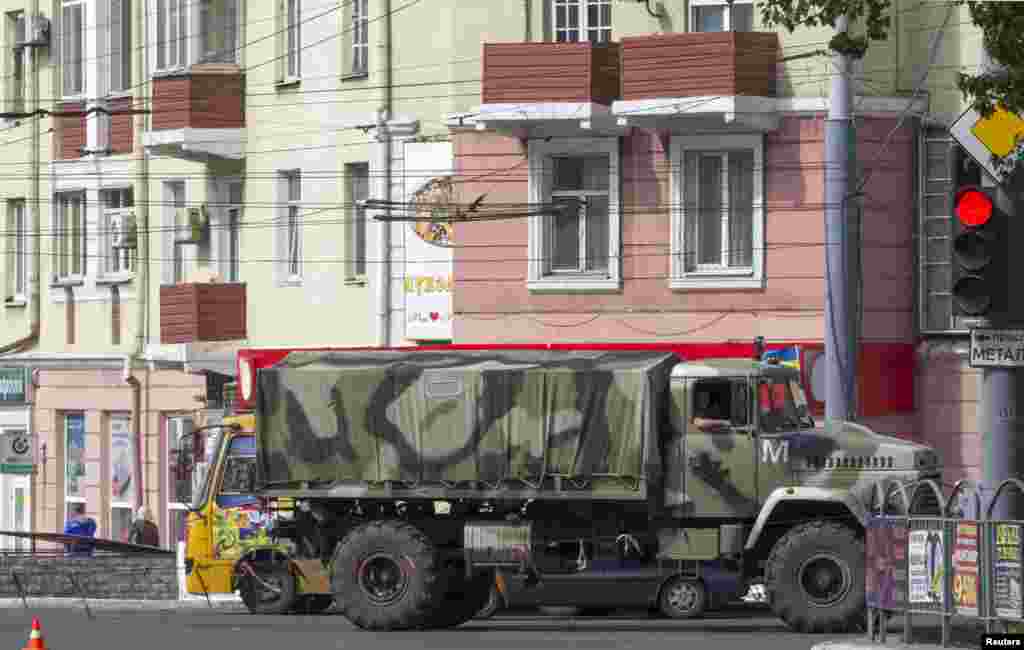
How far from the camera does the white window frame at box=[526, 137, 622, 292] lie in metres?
38.7

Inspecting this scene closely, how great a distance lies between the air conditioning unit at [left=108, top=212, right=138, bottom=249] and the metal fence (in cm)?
2563

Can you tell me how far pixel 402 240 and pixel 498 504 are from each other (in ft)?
44.7

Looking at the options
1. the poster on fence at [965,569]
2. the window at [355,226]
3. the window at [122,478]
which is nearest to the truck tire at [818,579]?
the poster on fence at [965,569]

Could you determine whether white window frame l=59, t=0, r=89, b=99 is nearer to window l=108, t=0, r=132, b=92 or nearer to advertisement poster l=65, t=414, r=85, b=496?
window l=108, t=0, r=132, b=92

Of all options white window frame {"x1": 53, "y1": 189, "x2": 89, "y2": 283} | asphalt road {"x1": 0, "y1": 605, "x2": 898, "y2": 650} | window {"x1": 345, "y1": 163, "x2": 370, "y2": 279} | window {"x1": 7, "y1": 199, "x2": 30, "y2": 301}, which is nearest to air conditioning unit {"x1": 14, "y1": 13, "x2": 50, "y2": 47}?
white window frame {"x1": 53, "y1": 189, "x2": 89, "y2": 283}

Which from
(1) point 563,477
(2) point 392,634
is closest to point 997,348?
(1) point 563,477

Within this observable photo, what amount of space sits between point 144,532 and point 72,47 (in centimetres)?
1110

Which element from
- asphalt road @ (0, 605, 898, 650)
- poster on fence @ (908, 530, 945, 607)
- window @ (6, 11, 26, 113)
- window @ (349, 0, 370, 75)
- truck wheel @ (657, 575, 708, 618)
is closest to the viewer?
poster on fence @ (908, 530, 945, 607)

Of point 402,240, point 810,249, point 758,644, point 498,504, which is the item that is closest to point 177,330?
point 402,240

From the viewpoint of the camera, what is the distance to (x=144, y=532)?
1687 inches

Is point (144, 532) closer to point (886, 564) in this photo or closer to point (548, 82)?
point (548, 82)

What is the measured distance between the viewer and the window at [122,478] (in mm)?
48562

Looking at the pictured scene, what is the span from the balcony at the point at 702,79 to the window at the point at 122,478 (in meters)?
14.7

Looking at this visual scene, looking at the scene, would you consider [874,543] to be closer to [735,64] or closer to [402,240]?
[735,64]
